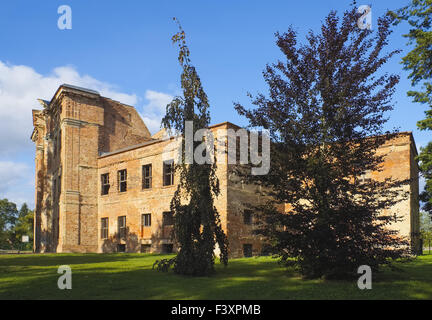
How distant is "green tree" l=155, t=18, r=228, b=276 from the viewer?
12719mm

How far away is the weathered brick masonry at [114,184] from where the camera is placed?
23.4 metres

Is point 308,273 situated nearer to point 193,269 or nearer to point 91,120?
point 193,269

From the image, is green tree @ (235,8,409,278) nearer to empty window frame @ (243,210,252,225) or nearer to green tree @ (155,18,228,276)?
green tree @ (155,18,228,276)

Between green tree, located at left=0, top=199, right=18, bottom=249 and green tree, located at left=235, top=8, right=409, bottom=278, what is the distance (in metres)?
62.3

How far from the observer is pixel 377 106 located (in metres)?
11.5

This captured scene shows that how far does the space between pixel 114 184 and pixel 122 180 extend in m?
0.85

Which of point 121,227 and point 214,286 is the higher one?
point 214,286

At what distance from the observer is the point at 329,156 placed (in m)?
11.2

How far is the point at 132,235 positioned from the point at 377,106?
2067cm

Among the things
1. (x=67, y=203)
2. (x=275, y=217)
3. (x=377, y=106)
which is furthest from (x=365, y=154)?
(x=67, y=203)

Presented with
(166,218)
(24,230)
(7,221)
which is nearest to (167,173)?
(166,218)

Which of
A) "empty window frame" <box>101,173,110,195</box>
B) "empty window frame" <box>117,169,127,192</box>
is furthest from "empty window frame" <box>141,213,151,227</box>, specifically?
"empty window frame" <box>101,173,110,195</box>

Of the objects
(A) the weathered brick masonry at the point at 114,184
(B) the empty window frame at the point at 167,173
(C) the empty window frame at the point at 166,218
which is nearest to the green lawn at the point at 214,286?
(A) the weathered brick masonry at the point at 114,184

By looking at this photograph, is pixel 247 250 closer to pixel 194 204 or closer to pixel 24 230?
pixel 194 204
